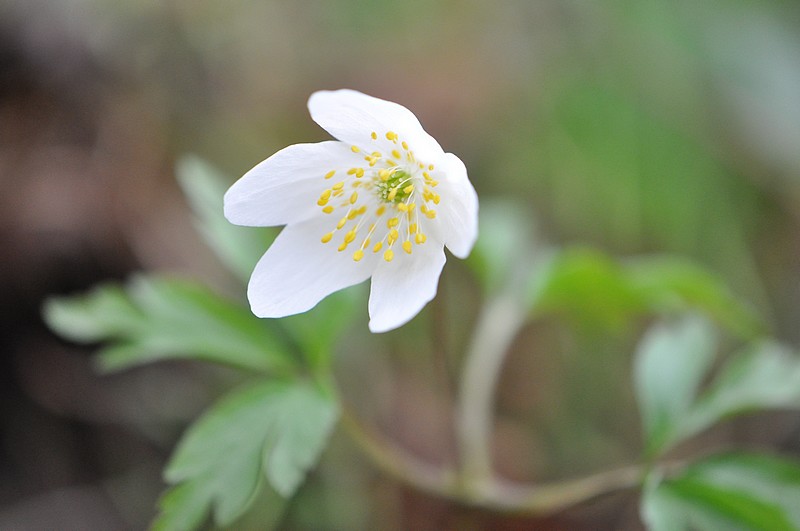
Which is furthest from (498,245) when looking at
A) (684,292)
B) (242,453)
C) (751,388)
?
(242,453)


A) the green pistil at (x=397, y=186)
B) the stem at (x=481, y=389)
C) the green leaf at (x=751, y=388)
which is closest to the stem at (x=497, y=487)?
the stem at (x=481, y=389)

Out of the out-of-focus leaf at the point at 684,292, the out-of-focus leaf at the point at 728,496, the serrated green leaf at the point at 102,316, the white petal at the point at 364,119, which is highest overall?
the out-of-focus leaf at the point at 684,292

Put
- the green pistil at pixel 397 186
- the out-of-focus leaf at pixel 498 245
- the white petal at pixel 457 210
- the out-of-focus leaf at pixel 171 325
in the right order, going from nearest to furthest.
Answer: the white petal at pixel 457 210 → the green pistil at pixel 397 186 → the out-of-focus leaf at pixel 171 325 → the out-of-focus leaf at pixel 498 245

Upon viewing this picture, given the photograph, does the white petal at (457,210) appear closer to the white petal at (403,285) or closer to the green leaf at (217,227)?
the white petal at (403,285)

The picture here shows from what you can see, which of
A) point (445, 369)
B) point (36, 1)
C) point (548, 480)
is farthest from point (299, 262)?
point (36, 1)

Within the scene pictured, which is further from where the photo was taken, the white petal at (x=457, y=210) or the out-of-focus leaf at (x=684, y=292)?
the out-of-focus leaf at (x=684, y=292)

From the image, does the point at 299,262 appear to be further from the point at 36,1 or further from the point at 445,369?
the point at 36,1

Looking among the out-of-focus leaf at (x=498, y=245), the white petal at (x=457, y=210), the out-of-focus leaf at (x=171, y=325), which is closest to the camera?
the white petal at (x=457, y=210)
